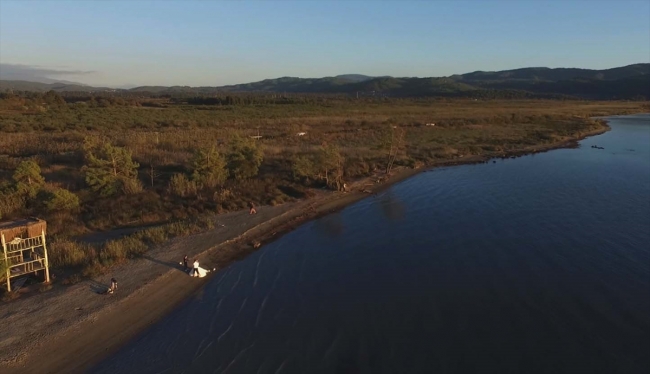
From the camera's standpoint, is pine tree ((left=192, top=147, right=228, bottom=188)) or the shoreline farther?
pine tree ((left=192, top=147, right=228, bottom=188))

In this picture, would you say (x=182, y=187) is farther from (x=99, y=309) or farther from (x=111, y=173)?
(x=99, y=309)

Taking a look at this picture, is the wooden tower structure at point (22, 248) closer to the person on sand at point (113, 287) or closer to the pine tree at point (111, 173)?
the person on sand at point (113, 287)

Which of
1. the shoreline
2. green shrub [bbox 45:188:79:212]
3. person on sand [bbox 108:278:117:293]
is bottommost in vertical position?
the shoreline

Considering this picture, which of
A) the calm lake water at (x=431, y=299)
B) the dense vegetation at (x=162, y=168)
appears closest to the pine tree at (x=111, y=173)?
the dense vegetation at (x=162, y=168)

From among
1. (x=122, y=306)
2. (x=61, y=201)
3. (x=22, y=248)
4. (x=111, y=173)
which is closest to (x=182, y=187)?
(x=111, y=173)

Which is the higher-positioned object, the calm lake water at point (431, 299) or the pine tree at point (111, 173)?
the pine tree at point (111, 173)

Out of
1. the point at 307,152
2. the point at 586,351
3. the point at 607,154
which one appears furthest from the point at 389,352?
the point at 607,154

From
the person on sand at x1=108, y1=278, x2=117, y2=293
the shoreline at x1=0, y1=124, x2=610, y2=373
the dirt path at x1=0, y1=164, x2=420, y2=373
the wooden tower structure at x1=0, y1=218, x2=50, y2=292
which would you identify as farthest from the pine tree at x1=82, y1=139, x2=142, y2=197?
the person on sand at x1=108, y1=278, x2=117, y2=293

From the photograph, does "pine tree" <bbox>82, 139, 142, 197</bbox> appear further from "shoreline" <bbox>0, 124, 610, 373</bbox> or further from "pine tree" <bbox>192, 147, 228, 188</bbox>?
"shoreline" <bbox>0, 124, 610, 373</bbox>
